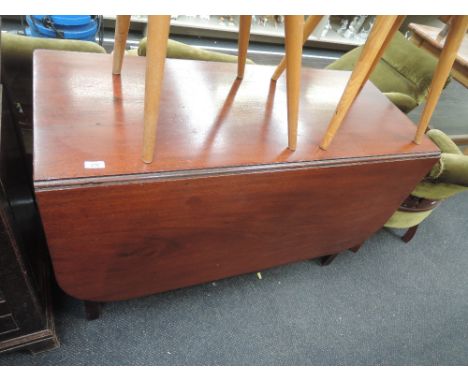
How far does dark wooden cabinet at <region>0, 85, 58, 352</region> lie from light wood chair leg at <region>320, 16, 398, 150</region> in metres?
0.72

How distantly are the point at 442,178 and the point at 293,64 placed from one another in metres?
0.76

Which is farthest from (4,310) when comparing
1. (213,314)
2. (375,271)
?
(375,271)

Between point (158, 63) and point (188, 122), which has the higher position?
point (158, 63)

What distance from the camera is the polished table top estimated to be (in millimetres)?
671

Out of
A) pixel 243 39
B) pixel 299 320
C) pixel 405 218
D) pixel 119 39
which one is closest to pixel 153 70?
pixel 119 39

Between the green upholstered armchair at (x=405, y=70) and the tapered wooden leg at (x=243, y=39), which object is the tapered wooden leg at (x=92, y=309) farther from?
the green upholstered armchair at (x=405, y=70)

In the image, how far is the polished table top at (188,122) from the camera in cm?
67

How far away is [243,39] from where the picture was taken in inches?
37.8

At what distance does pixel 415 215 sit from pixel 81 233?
1269 millimetres

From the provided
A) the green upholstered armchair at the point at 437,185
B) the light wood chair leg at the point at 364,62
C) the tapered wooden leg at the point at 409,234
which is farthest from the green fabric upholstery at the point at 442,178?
the light wood chair leg at the point at 364,62

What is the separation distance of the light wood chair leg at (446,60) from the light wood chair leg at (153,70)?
0.66 metres

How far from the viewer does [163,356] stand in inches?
41.3

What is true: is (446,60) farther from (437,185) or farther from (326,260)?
(326,260)

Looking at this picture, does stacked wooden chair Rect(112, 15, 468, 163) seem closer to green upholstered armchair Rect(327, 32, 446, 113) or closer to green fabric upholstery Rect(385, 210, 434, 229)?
green fabric upholstery Rect(385, 210, 434, 229)
